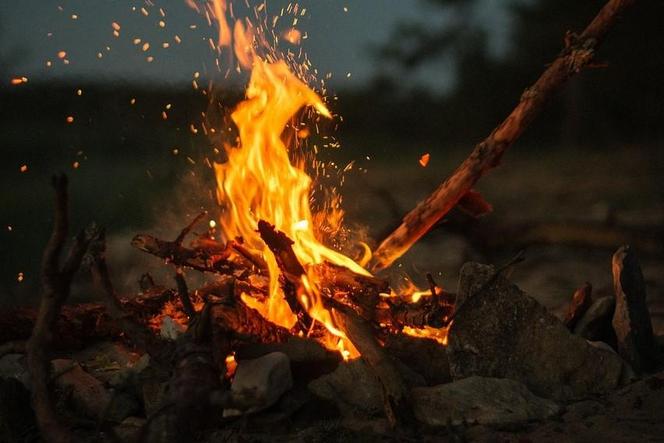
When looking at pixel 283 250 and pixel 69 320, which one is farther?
pixel 69 320

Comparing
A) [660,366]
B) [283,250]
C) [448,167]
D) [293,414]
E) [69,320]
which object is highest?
[448,167]

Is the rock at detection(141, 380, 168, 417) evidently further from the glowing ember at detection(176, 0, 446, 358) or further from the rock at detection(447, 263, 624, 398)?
the rock at detection(447, 263, 624, 398)

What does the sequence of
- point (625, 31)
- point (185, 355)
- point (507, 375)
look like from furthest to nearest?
point (625, 31), point (507, 375), point (185, 355)

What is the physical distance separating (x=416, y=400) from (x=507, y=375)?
Result: 0.75 meters

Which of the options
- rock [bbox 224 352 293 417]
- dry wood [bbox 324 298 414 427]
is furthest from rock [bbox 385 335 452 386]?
rock [bbox 224 352 293 417]

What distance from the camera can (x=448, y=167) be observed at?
598 inches

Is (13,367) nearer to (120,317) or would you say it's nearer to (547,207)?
(120,317)

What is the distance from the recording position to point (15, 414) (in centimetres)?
434

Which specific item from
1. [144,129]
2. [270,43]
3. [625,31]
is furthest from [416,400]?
[625,31]

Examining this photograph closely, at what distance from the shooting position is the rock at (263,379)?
4285 millimetres

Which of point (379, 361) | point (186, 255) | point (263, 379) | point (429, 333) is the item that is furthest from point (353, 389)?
point (186, 255)

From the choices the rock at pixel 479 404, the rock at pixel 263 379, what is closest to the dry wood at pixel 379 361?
the rock at pixel 479 404

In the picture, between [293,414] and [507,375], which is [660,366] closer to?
[507,375]

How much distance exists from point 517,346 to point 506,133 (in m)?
1.99
